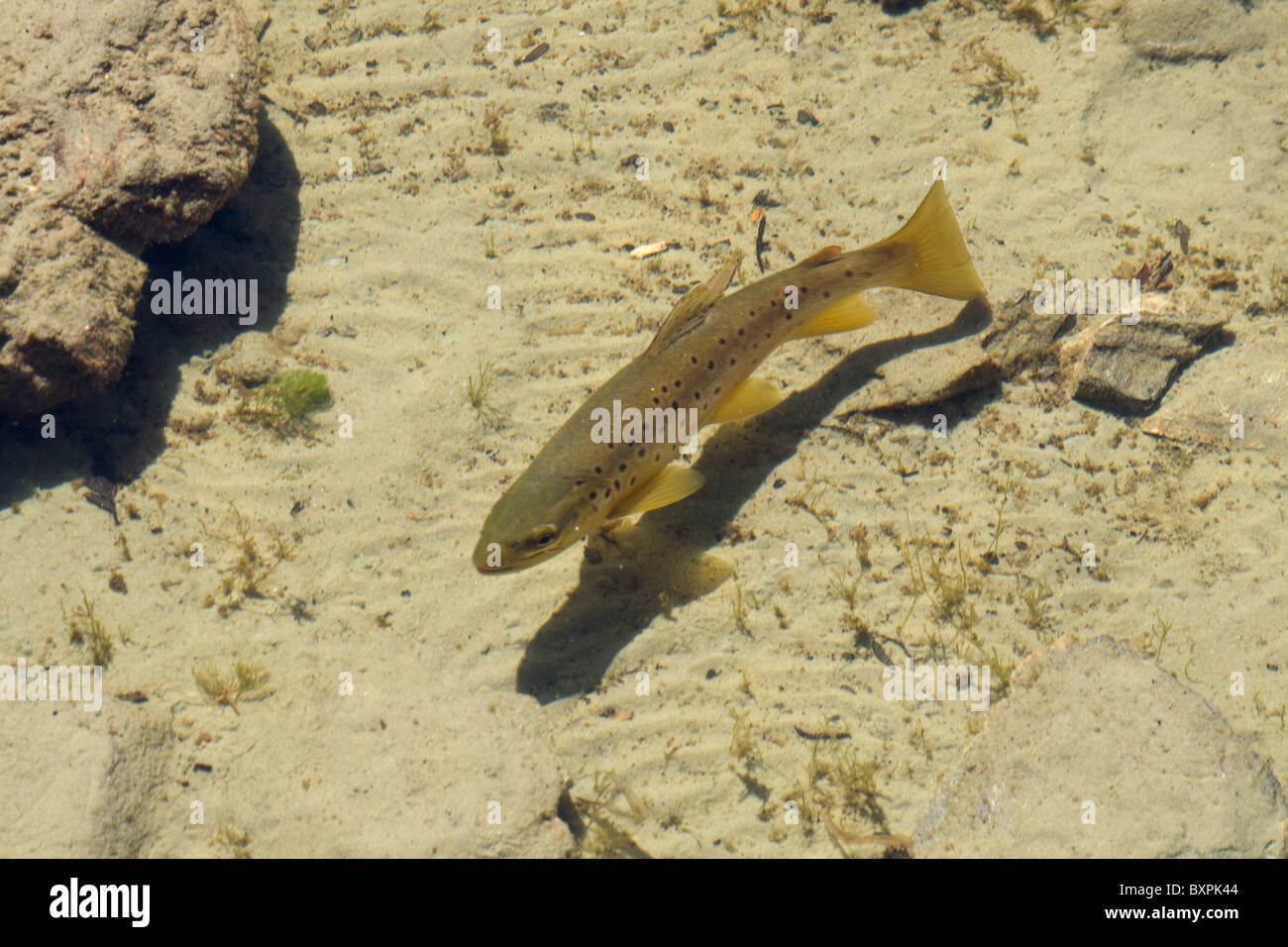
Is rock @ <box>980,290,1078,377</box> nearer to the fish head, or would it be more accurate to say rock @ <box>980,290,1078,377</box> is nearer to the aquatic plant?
the fish head

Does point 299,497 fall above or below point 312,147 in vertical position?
below

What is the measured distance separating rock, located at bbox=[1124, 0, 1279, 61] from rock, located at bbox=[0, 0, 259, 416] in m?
7.75

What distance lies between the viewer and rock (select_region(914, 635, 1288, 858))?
184 inches

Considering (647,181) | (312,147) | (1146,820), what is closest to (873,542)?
(1146,820)

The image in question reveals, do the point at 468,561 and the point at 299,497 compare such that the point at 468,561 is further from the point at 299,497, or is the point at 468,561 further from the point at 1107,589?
the point at 1107,589

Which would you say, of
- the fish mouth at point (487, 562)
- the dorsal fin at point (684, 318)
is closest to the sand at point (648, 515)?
the fish mouth at point (487, 562)

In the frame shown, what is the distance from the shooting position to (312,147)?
8.22 m

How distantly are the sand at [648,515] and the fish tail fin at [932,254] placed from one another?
0.58m

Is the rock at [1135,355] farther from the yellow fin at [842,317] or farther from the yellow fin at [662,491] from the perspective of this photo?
the yellow fin at [662,491]

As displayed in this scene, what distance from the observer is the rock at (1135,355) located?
652cm

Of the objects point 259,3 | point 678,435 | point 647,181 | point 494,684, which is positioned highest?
point 259,3

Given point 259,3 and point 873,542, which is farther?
point 259,3

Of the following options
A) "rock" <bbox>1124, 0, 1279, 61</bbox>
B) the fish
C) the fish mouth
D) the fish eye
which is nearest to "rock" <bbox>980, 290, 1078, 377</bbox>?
the fish

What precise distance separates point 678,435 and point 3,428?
4.77m
